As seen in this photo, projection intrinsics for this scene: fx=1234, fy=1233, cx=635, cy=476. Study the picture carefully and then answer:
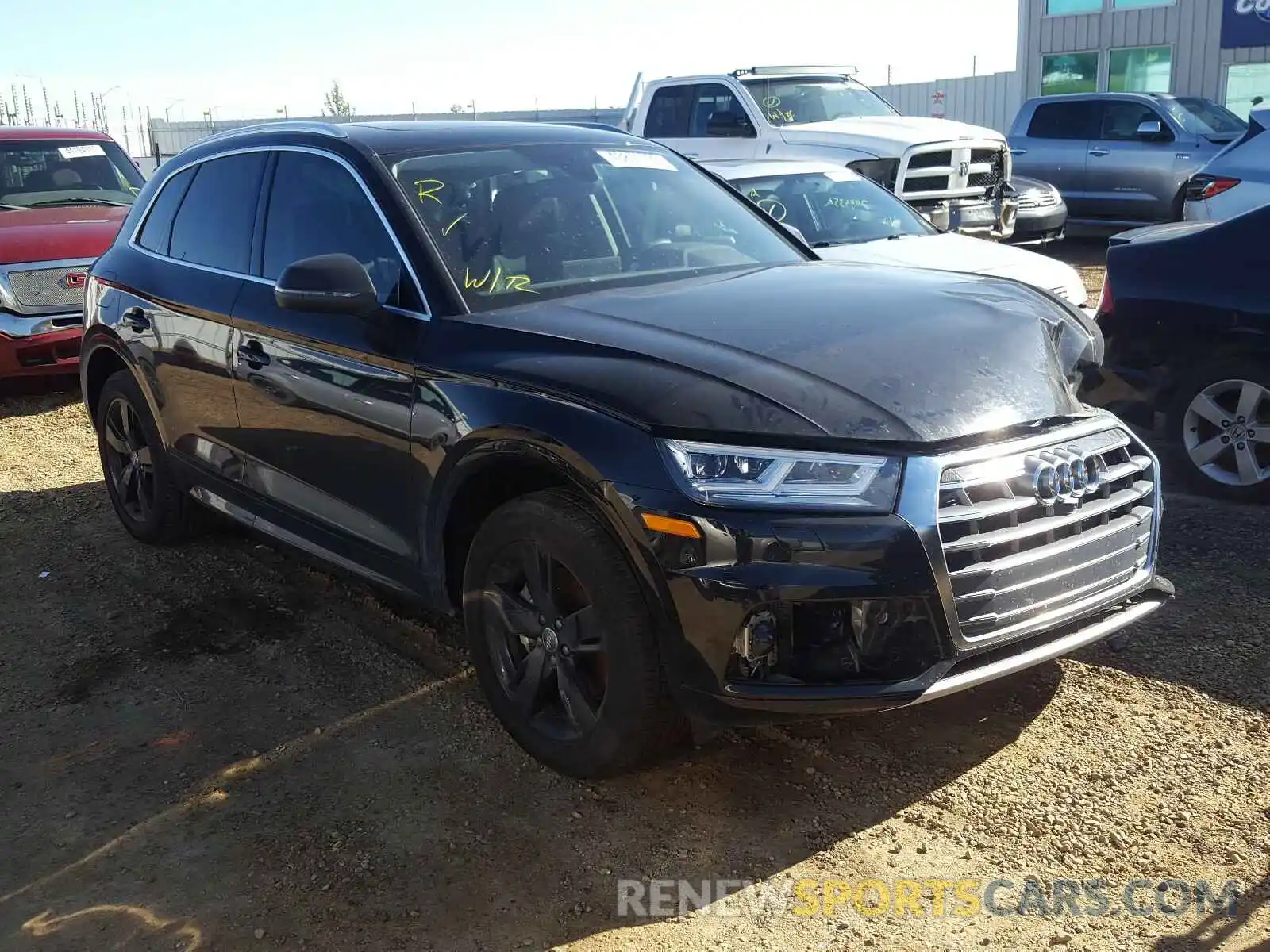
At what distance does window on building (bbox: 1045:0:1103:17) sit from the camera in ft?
69.6

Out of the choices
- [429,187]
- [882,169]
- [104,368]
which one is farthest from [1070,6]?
[429,187]

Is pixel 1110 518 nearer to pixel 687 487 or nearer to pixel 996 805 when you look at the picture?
pixel 996 805

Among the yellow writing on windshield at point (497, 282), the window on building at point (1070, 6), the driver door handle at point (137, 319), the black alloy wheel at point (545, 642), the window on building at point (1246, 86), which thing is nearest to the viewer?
the black alloy wheel at point (545, 642)

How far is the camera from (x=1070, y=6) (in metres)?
21.5

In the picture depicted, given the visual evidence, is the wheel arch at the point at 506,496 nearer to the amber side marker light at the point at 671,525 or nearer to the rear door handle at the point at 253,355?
the amber side marker light at the point at 671,525

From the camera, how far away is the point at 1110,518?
3.26 metres

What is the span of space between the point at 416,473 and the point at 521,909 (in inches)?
52.2

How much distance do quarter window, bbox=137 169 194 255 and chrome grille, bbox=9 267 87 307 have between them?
3909 millimetres

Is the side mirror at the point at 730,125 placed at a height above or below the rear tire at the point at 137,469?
above

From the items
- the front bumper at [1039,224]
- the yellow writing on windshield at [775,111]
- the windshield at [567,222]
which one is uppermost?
the yellow writing on windshield at [775,111]

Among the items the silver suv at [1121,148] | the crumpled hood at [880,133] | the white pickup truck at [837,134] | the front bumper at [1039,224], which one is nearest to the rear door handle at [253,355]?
the white pickup truck at [837,134]

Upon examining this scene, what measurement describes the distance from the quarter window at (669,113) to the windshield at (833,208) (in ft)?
16.3

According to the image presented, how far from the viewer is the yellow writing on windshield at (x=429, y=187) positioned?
13.0ft

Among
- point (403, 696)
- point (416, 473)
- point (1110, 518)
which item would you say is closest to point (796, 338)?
point (1110, 518)
